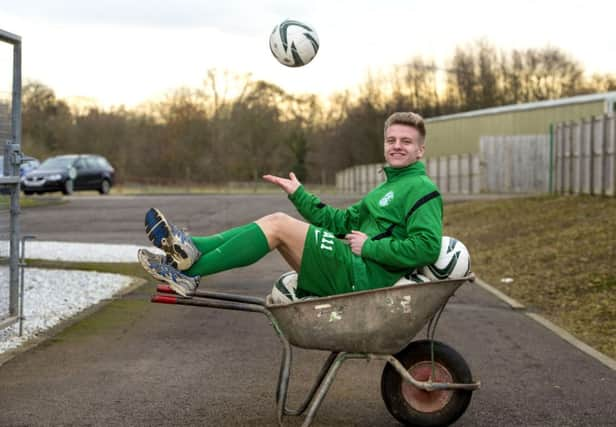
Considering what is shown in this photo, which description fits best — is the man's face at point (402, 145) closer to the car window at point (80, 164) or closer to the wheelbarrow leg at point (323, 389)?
the wheelbarrow leg at point (323, 389)

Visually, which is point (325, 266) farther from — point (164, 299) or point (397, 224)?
point (164, 299)

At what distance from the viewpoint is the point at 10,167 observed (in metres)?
7.64

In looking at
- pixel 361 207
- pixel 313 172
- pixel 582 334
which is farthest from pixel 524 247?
pixel 313 172

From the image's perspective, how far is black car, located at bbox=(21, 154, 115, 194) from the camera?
33281 millimetres

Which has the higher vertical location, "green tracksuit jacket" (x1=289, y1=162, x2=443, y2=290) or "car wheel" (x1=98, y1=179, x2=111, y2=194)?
"green tracksuit jacket" (x1=289, y1=162, x2=443, y2=290)

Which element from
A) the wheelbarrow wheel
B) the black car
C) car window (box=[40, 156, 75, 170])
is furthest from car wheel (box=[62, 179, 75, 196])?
the wheelbarrow wheel

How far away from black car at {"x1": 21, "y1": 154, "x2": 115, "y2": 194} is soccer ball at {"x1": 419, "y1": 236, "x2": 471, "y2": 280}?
96.4ft

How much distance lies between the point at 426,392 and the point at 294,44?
3.52 metres

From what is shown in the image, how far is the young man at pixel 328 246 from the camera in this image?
4941 millimetres

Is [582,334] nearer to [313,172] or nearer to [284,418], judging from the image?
[284,418]

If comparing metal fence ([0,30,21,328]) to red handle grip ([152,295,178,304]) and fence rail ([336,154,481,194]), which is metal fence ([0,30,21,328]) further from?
fence rail ([336,154,481,194])

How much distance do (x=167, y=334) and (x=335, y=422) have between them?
3149mm

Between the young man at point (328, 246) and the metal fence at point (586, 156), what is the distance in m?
15.8

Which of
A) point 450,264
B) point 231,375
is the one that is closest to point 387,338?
point 450,264
